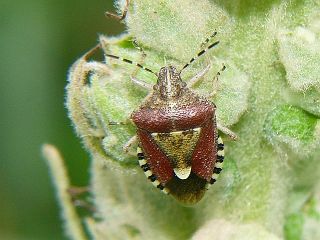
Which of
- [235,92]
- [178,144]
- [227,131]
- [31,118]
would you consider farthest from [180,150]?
[31,118]

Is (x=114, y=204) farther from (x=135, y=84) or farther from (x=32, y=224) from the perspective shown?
(x=32, y=224)

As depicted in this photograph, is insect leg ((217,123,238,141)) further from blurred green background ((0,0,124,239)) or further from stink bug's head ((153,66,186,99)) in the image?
blurred green background ((0,0,124,239))

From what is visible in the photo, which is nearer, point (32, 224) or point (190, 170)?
point (190, 170)

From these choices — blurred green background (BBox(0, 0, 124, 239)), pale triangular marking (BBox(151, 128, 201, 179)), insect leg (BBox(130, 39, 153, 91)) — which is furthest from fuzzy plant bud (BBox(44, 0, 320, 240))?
blurred green background (BBox(0, 0, 124, 239))

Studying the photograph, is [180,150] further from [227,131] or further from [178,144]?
[227,131]

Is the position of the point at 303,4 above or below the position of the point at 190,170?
above

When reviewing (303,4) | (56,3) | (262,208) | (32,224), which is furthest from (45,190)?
(303,4)

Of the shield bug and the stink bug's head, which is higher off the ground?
the stink bug's head
